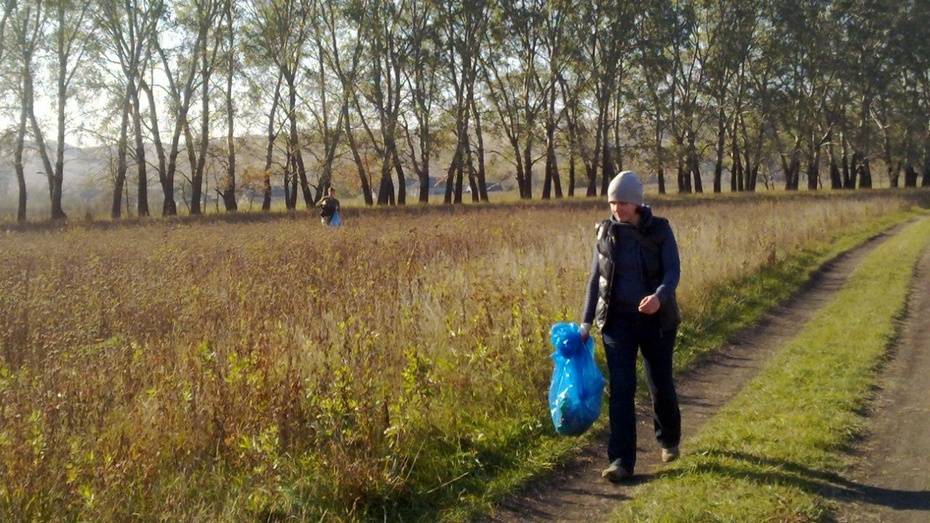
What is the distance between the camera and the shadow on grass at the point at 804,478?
498cm

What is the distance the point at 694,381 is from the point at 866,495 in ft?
9.69

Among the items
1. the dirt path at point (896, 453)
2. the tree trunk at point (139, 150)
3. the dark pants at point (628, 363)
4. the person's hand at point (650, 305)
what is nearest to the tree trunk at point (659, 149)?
the tree trunk at point (139, 150)

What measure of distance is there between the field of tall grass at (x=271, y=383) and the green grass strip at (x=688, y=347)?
0.37 feet

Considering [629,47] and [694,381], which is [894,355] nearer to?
[694,381]

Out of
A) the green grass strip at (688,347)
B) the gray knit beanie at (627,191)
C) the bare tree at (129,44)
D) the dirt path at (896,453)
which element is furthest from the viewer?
the bare tree at (129,44)

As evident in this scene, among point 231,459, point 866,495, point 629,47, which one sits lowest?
point 866,495

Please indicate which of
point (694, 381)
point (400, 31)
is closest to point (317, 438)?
point (694, 381)

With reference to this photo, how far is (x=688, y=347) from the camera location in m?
9.22

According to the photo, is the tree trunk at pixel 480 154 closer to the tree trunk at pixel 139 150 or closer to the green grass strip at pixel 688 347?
the tree trunk at pixel 139 150

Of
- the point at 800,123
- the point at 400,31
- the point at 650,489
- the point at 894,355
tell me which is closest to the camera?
the point at 650,489

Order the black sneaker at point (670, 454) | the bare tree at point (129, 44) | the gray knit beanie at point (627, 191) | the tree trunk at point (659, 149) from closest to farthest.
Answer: the gray knit beanie at point (627, 191) < the black sneaker at point (670, 454) < the bare tree at point (129, 44) < the tree trunk at point (659, 149)

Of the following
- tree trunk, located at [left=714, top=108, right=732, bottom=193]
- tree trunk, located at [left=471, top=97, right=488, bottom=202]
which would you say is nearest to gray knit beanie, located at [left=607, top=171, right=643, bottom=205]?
tree trunk, located at [left=471, top=97, right=488, bottom=202]

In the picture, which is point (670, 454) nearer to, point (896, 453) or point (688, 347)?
point (896, 453)

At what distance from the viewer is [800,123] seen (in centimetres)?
5541
